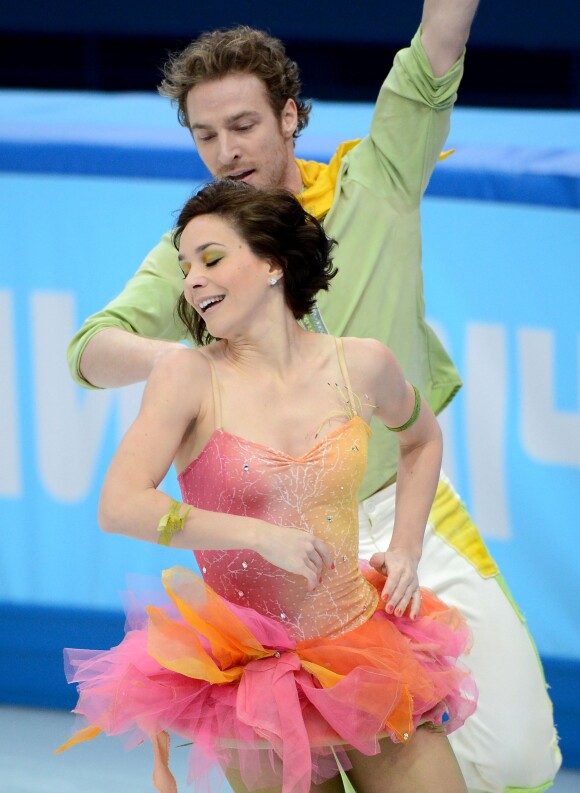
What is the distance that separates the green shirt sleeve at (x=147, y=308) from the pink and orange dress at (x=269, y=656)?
2.19 feet

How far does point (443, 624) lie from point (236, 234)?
0.75 m

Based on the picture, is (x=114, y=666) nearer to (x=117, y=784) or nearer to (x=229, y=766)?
(x=229, y=766)

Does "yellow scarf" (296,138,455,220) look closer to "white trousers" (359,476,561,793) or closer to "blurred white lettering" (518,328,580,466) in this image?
"white trousers" (359,476,561,793)

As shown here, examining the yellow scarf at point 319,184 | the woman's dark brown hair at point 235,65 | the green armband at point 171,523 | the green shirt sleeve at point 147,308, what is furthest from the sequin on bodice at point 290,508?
the woman's dark brown hair at point 235,65

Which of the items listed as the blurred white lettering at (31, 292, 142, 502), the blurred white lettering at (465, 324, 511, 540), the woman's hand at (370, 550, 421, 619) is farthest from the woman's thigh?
the blurred white lettering at (31, 292, 142, 502)

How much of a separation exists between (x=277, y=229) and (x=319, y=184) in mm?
803

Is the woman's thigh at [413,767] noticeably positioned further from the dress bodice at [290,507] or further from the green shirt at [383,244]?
the green shirt at [383,244]

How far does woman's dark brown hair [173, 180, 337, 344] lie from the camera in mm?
2068

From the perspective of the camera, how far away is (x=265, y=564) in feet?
6.65

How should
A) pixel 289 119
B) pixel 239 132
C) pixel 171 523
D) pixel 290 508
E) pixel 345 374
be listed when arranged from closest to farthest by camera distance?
pixel 171 523
pixel 290 508
pixel 345 374
pixel 239 132
pixel 289 119

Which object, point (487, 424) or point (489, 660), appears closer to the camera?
point (489, 660)

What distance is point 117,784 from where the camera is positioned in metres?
3.54

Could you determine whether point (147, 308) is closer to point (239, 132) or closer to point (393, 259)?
point (239, 132)

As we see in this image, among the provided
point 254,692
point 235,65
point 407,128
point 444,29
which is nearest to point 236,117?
point 235,65
